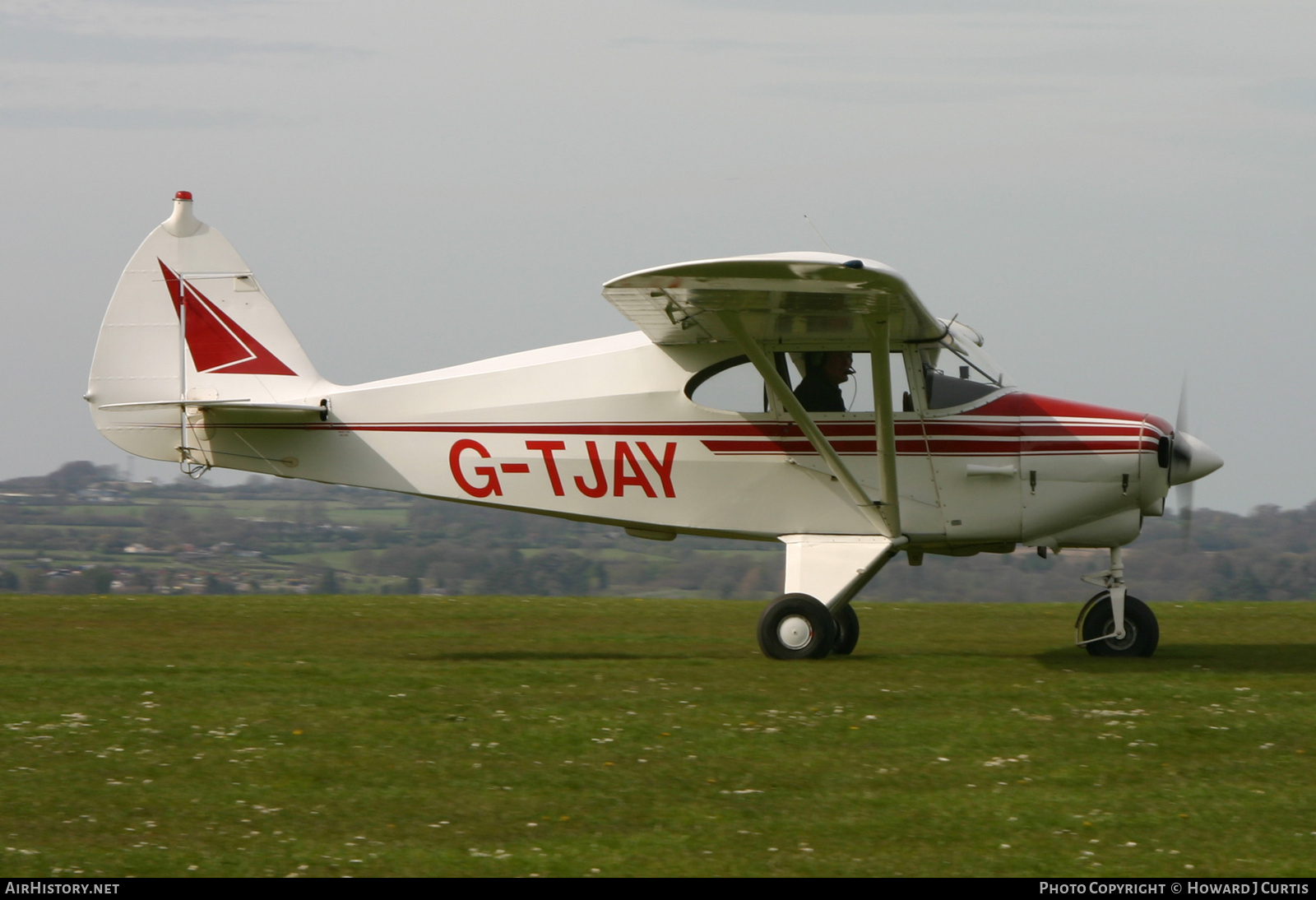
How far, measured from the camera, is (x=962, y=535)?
34.2 feet

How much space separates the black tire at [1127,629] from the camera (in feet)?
33.9

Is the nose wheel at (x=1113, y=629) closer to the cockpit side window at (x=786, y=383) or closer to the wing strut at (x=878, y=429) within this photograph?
the wing strut at (x=878, y=429)

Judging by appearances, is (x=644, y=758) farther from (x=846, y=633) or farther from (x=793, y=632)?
(x=846, y=633)

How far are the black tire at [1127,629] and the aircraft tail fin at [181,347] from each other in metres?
6.76

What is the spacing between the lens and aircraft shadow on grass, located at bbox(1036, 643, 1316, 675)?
32.1 feet

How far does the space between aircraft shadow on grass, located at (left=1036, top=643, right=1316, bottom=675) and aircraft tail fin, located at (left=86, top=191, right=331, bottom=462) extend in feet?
21.8

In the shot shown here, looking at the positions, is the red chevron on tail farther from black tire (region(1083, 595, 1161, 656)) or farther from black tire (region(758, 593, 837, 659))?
black tire (region(1083, 595, 1161, 656))

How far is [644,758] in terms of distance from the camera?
22.6 ft

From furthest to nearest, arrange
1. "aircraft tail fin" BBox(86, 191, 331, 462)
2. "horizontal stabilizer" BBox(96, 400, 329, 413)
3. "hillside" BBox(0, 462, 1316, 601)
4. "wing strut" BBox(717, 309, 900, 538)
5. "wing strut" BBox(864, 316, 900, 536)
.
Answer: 1. "hillside" BBox(0, 462, 1316, 601)
2. "aircraft tail fin" BBox(86, 191, 331, 462)
3. "horizontal stabilizer" BBox(96, 400, 329, 413)
4. "wing strut" BBox(717, 309, 900, 538)
5. "wing strut" BBox(864, 316, 900, 536)

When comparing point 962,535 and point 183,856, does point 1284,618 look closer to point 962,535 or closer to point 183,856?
point 962,535

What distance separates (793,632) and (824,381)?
2.01 m

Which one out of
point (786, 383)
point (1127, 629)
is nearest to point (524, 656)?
point (786, 383)

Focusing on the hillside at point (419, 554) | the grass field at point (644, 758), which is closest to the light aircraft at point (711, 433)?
the grass field at point (644, 758)

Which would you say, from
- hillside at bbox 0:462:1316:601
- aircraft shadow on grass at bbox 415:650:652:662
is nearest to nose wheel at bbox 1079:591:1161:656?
aircraft shadow on grass at bbox 415:650:652:662
